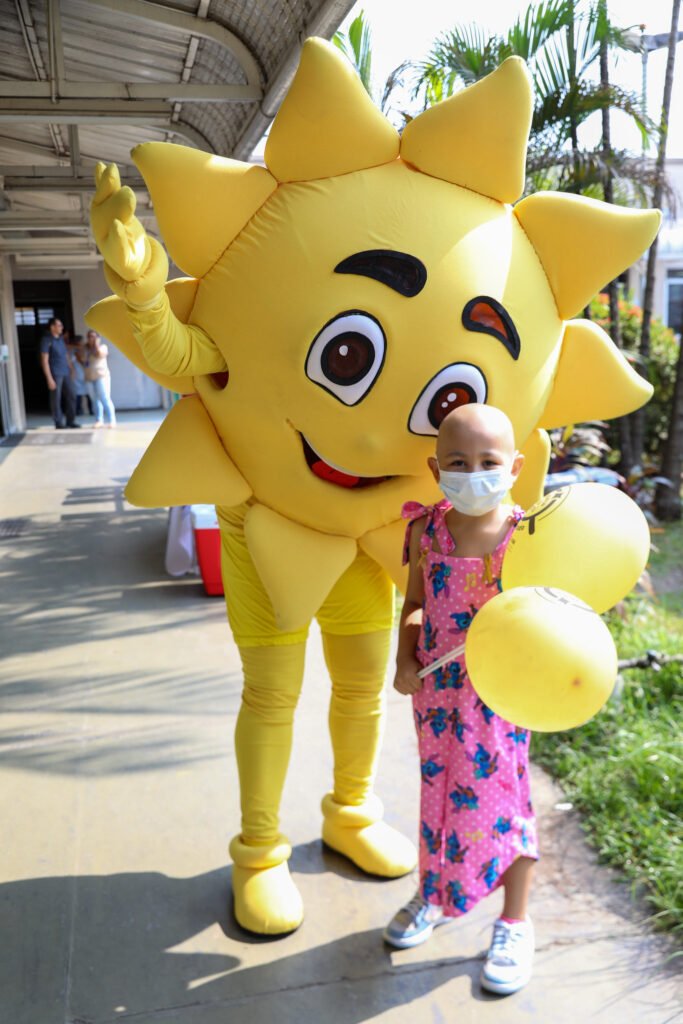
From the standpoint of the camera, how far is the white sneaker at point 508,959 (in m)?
2.49

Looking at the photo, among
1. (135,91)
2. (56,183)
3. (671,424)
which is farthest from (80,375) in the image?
(135,91)

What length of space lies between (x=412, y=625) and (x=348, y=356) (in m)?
0.71

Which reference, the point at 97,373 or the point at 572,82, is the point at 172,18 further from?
the point at 97,373

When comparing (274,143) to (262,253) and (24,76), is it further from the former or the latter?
(24,76)

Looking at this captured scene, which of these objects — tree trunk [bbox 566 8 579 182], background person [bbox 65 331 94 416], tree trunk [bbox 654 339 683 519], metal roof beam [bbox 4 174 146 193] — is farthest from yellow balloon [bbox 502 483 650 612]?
→ background person [bbox 65 331 94 416]

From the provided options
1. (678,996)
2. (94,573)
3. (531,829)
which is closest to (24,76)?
(94,573)

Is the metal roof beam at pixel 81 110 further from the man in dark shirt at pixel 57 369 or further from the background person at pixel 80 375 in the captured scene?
the background person at pixel 80 375

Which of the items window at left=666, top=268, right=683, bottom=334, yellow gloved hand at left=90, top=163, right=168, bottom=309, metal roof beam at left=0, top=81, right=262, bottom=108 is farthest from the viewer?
window at left=666, top=268, right=683, bottom=334

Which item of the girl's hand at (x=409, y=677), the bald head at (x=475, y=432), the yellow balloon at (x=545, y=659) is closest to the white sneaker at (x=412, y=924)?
the girl's hand at (x=409, y=677)

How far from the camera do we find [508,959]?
252 cm

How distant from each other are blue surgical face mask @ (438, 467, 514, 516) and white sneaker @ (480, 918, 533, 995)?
3.82 ft

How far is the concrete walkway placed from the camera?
2.48 m

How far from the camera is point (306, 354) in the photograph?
7.68ft

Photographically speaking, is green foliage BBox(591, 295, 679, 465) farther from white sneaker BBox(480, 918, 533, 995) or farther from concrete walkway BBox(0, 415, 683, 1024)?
white sneaker BBox(480, 918, 533, 995)
